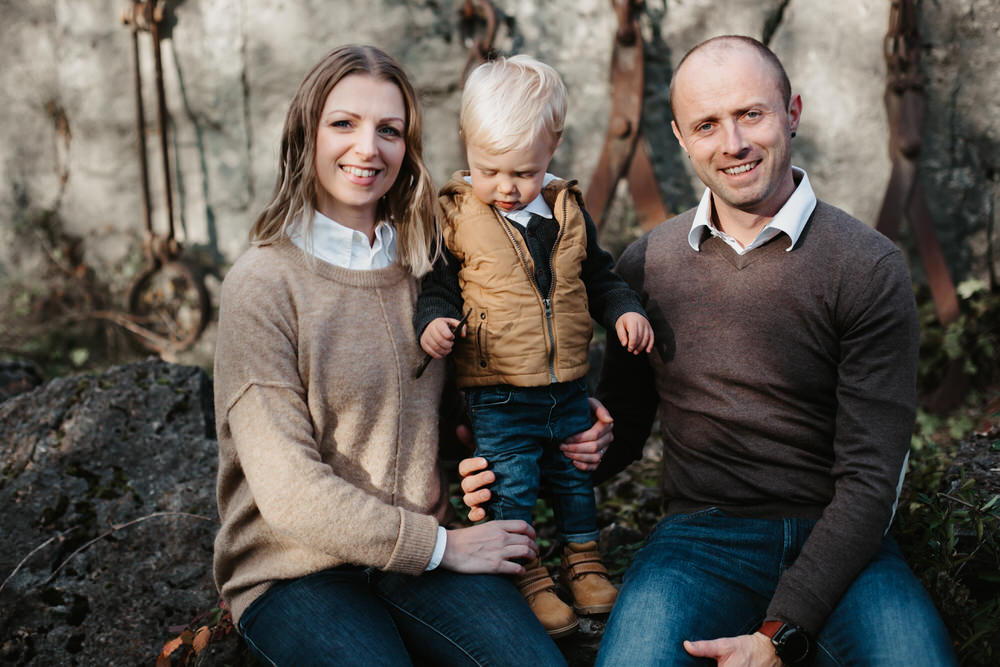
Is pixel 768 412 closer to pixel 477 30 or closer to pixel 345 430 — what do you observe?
pixel 345 430

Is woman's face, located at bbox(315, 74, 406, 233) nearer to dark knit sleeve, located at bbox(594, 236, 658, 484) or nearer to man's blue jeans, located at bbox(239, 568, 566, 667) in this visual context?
dark knit sleeve, located at bbox(594, 236, 658, 484)

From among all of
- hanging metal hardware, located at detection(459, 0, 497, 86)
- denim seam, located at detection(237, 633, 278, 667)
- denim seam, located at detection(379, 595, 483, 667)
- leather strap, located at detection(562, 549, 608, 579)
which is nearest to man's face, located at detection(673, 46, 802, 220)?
leather strap, located at detection(562, 549, 608, 579)

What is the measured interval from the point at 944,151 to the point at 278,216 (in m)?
4.52

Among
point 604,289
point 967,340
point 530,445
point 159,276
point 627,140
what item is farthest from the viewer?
point 159,276

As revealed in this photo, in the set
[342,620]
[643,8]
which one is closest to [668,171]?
[643,8]

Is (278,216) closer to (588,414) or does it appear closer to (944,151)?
(588,414)

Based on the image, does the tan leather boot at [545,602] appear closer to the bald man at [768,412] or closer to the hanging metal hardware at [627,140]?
the bald man at [768,412]

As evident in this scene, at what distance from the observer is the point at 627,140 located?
5.00 metres

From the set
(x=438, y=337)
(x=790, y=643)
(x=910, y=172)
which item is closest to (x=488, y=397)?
(x=438, y=337)

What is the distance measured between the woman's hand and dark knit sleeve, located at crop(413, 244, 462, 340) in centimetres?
55

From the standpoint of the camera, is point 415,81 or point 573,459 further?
point 415,81

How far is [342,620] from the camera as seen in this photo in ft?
6.44

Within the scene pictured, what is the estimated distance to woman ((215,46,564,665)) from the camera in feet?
6.48

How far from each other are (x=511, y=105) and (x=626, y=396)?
101cm
